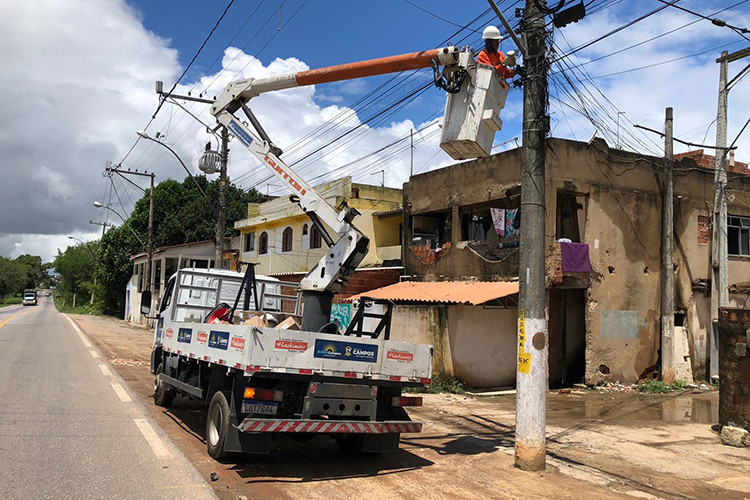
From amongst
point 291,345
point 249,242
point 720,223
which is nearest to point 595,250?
point 720,223

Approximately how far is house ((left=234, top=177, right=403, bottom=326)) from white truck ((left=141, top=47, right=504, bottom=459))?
993 centimetres

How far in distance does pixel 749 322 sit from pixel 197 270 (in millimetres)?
9139

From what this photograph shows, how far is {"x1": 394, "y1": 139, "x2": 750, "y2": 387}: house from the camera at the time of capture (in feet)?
51.1

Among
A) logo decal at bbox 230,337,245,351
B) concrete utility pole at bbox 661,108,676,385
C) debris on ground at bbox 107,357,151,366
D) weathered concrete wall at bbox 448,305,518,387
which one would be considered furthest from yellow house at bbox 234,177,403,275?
logo decal at bbox 230,337,245,351

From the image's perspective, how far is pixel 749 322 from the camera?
29.1 feet

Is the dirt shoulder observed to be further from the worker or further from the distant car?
the distant car

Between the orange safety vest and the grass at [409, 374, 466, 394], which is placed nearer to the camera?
the orange safety vest

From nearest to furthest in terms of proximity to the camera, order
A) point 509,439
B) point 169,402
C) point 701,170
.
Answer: point 509,439 < point 169,402 < point 701,170

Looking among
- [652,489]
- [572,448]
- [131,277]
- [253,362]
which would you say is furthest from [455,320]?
[131,277]

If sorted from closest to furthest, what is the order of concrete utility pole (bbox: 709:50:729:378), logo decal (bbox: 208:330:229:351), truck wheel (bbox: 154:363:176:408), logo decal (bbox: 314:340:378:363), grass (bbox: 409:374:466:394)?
1. logo decal (bbox: 314:340:378:363)
2. logo decal (bbox: 208:330:229:351)
3. truck wheel (bbox: 154:363:176:408)
4. grass (bbox: 409:374:466:394)
5. concrete utility pole (bbox: 709:50:729:378)

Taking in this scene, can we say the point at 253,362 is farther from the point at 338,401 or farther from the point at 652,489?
the point at 652,489

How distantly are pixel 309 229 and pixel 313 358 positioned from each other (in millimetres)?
22124

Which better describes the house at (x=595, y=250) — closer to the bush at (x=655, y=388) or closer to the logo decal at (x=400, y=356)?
the bush at (x=655, y=388)

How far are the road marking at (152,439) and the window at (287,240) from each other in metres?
21.5
